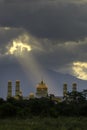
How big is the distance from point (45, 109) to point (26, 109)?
3.53 m

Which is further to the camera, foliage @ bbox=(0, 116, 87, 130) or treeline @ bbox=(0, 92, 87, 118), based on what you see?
treeline @ bbox=(0, 92, 87, 118)

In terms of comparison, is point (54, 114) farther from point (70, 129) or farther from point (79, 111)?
point (70, 129)

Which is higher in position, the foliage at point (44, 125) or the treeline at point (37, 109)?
the treeline at point (37, 109)

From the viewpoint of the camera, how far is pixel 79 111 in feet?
194

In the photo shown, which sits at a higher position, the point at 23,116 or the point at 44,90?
the point at 44,90

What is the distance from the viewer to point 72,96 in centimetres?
7600

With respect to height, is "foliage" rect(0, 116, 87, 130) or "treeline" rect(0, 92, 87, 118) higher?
"treeline" rect(0, 92, 87, 118)

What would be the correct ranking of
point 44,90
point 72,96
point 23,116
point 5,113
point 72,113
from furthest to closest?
1. point 44,90
2. point 72,96
3. point 72,113
4. point 5,113
5. point 23,116

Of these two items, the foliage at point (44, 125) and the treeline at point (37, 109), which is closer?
the foliage at point (44, 125)

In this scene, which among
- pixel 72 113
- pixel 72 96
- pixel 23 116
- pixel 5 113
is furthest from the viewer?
pixel 72 96

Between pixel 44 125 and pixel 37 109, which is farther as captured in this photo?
pixel 37 109

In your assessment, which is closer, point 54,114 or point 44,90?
point 54,114

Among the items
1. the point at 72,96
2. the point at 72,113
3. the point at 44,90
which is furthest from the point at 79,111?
the point at 44,90

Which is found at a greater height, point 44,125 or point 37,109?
point 37,109
